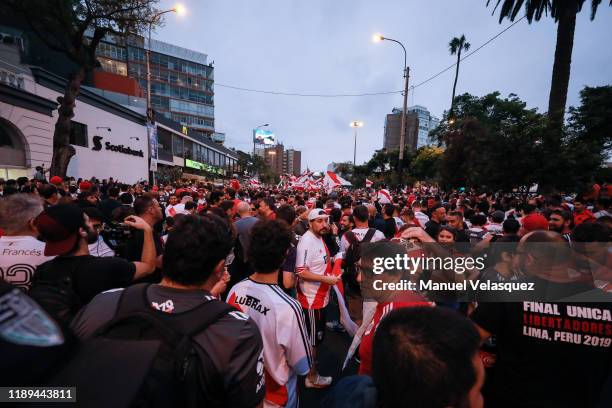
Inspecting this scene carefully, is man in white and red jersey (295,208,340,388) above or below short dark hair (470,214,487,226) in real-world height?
below

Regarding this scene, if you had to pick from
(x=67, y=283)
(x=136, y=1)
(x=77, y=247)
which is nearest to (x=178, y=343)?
(x=67, y=283)

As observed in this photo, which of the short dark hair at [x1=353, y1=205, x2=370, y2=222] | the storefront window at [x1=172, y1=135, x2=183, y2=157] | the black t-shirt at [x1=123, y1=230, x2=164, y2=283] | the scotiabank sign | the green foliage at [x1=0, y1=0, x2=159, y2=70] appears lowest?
the black t-shirt at [x1=123, y1=230, x2=164, y2=283]

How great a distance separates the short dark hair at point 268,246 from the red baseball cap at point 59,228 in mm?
1215

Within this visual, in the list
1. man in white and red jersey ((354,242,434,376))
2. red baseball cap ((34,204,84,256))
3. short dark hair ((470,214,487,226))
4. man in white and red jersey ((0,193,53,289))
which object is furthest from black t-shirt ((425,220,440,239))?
man in white and red jersey ((0,193,53,289))

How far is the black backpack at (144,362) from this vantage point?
706mm

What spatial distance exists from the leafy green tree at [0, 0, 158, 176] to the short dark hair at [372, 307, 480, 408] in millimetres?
17908

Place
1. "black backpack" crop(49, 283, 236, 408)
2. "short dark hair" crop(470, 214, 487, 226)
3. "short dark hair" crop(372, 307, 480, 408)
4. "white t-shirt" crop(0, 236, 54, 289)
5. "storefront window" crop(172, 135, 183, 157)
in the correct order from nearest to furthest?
"black backpack" crop(49, 283, 236, 408) → "short dark hair" crop(372, 307, 480, 408) → "white t-shirt" crop(0, 236, 54, 289) → "short dark hair" crop(470, 214, 487, 226) → "storefront window" crop(172, 135, 183, 157)

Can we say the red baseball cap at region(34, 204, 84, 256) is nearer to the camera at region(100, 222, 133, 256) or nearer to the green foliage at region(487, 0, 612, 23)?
the camera at region(100, 222, 133, 256)

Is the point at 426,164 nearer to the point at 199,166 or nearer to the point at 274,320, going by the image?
the point at 274,320

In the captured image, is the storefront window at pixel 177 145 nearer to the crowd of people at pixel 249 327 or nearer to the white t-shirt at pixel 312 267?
the crowd of people at pixel 249 327

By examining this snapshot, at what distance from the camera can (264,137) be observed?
318ft

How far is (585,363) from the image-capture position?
1.75m

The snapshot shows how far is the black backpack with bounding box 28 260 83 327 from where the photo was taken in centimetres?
156

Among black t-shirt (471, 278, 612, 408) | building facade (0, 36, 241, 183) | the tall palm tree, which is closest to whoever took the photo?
black t-shirt (471, 278, 612, 408)
